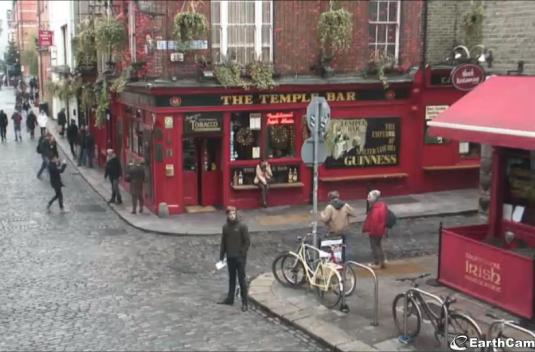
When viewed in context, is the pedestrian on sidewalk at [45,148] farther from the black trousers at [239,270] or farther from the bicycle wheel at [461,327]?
the bicycle wheel at [461,327]

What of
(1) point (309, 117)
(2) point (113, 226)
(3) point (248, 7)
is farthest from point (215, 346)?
(3) point (248, 7)

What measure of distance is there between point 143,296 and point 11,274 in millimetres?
3182

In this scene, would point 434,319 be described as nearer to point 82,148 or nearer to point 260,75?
point 260,75

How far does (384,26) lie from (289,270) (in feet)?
38.2

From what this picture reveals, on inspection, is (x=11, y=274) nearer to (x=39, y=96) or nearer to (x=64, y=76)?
(x=64, y=76)

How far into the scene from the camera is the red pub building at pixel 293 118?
1942cm

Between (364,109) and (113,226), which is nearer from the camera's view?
(113,226)

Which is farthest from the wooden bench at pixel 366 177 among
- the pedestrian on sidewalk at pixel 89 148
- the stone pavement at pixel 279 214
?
the pedestrian on sidewalk at pixel 89 148

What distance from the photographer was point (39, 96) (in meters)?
62.2

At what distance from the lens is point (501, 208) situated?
12742 mm

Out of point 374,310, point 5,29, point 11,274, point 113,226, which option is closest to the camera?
point 374,310

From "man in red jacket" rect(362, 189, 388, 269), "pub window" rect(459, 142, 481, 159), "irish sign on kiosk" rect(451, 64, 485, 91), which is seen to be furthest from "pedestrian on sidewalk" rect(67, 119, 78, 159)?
"man in red jacket" rect(362, 189, 388, 269)

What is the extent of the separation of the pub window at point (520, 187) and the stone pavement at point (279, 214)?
21.1 ft

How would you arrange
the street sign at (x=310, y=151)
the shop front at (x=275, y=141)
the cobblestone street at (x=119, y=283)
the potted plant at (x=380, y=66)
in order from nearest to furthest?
the cobblestone street at (x=119, y=283) < the street sign at (x=310, y=151) < the shop front at (x=275, y=141) < the potted plant at (x=380, y=66)
